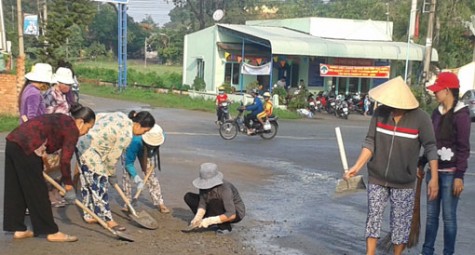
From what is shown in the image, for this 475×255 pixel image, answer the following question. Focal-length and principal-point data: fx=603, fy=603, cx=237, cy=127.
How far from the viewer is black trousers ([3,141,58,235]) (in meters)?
5.55

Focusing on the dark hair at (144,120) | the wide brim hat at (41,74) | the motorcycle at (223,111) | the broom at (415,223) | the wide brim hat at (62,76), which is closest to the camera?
the broom at (415,223)

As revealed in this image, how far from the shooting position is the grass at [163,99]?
25.8 metres

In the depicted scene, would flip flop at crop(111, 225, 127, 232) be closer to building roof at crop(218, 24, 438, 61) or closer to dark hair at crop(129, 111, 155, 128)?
dark hair at crop(129, 111, 155, 128)

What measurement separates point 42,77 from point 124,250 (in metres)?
2.51

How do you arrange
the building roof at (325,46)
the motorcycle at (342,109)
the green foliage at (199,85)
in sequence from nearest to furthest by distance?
the motorcycle at (342,109), the building roof at (325,46), the green foliage at (199,85)

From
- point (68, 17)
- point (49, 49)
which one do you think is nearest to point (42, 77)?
point (49, 49)

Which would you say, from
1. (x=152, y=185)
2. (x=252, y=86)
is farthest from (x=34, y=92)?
(x=252, y=86)

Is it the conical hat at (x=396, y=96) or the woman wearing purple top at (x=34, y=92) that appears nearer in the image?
the conical hat at (x=396, y=96)

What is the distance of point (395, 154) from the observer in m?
4.92

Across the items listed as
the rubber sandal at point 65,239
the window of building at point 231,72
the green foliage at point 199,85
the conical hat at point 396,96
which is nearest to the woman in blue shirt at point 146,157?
the rubber sandal at point 65,239

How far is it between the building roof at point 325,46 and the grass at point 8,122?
12708 millimetres

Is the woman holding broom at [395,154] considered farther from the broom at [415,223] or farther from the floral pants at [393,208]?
the broom at [415,223]

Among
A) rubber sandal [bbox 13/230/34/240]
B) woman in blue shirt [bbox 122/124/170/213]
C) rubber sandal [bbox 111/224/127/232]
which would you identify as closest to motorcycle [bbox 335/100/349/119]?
woman in blue shirt [bbox 122/124/170/213]

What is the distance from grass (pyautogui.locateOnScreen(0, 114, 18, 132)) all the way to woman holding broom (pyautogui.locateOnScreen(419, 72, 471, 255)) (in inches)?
510
